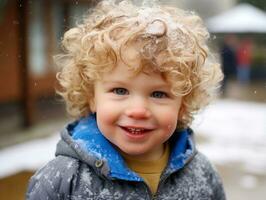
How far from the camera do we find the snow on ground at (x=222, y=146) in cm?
648

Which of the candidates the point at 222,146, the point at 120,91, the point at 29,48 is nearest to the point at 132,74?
the point at 120,91

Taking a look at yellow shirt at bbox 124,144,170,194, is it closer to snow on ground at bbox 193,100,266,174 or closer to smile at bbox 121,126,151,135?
smile at bbox 121,126,151,135

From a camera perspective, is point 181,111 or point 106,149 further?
point 181,111

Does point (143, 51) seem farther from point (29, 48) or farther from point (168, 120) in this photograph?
point (29, 48)

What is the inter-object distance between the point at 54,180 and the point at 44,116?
27.9 feet

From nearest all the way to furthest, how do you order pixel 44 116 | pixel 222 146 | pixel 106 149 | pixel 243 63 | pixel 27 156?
pixel 106 149 < pixel 27 156 < pixel 222 146 < pixel 44 116 < pixel 243 63

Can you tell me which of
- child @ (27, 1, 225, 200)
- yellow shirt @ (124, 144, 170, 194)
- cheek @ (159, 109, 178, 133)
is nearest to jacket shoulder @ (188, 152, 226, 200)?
child @ (27, 1, 225, 200)

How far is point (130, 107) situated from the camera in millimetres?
1647

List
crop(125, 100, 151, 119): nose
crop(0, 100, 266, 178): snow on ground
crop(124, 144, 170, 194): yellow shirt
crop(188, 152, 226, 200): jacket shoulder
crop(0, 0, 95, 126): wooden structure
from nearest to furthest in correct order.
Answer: crop(125, 100, 151, 119): nose
crop(124, 144, 170, 194): yellow shirt
crop(188, 152, 226, 200): jacket shoulder
crop(0, 100, 266, 178): snow on ground
crop(0, 0, 95, 126): wooden structure

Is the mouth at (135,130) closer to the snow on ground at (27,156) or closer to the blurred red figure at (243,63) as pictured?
the snow on ground at (27,156)

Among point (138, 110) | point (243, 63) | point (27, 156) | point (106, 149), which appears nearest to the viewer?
point (138, 110)

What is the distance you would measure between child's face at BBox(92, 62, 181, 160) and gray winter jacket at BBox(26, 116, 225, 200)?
7 centimetres

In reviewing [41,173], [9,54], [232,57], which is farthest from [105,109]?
[232,57]

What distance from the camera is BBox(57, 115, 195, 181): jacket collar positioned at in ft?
5.60
